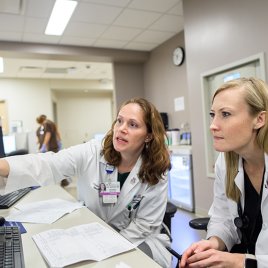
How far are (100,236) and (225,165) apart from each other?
652 mm

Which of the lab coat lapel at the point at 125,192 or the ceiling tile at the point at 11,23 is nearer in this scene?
the lab coat lapel at the point at 125,192

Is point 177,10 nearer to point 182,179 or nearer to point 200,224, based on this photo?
point 182,179

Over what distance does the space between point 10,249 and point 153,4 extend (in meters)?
3.19

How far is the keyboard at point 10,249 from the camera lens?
76cm

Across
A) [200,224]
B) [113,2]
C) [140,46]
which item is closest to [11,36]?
[113,2]

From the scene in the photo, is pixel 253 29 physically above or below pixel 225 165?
above

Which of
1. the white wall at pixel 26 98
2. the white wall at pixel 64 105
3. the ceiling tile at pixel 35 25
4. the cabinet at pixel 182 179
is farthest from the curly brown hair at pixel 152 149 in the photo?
the white wall at pixel 26 98

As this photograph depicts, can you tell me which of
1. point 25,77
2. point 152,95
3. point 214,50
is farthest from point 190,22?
point 25,77

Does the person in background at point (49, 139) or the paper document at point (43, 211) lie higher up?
the person in background at point (49, 139)

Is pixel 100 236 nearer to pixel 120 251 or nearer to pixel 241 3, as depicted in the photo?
pixel 120 251

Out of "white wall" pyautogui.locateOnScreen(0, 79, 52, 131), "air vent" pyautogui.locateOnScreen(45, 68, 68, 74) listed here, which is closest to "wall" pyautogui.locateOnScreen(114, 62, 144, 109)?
"air vent" pyautogui.locateOnScreen(45, 68, 68, 74)

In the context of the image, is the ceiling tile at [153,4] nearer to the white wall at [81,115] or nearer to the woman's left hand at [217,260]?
the woman's left hand at [217,260]

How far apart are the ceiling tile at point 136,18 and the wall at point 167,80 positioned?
689 millimetres

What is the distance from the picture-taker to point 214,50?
299 centimetres
